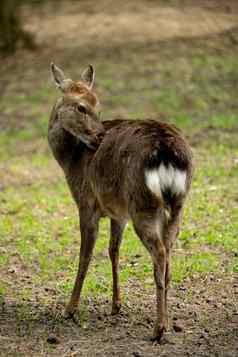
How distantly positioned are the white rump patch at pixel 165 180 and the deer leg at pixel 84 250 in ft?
3.45

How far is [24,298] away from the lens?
21.4 feet

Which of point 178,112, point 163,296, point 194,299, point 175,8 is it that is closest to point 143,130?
point 163,296

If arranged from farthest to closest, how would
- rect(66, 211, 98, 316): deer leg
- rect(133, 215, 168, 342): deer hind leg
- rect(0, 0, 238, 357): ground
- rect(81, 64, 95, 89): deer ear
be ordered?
1. rect(81, 64, 95, 89): deer ear
2. rect(66, 211, 98, 316): deer leg
3. rect(0, 0, 238, 357): ground
4. rect(133, 215, 168, 342): deer hind leg

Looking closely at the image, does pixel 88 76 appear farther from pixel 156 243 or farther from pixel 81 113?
pixel 156 243

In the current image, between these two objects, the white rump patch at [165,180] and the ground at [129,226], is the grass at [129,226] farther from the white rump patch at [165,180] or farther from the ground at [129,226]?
the white rump patch at [165,180]

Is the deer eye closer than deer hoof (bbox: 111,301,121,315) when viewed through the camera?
No

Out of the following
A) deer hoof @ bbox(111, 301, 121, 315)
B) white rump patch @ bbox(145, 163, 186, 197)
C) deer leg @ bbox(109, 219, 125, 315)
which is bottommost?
deer hoof @ bbox(111, 301, 121, 315)

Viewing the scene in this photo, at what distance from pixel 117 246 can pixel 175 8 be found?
49.8 ft

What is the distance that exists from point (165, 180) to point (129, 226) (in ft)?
10.5

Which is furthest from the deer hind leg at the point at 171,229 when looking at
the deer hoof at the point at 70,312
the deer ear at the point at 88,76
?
the deer ear at the point at 88,76

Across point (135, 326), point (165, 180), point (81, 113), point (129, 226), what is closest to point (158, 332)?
point (135, 326)

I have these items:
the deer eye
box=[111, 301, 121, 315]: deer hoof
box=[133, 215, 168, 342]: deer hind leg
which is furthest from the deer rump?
box=[111, 301, 121, 315]: deer hoof

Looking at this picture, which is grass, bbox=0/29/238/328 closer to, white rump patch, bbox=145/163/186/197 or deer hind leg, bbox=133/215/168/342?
deer hind leg, bbox=133/215/168/342

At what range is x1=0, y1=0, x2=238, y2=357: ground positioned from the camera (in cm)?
578
